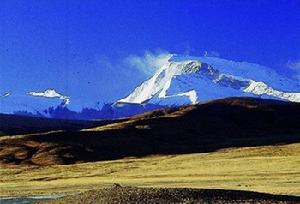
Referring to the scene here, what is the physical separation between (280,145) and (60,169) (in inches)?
1247

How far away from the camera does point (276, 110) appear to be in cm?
13825

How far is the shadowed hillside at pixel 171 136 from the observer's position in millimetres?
97188

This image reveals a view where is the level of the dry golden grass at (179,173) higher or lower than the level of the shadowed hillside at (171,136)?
lower

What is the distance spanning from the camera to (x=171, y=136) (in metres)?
112

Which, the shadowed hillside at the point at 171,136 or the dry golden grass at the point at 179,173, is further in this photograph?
the shadowed hillside at the point at 171,136

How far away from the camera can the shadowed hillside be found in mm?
97188

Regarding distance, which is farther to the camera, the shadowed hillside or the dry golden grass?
the shadowed hillside

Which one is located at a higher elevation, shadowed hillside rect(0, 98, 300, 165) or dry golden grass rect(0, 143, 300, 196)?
shadowed hillside rect(0, 98, 300, 165)

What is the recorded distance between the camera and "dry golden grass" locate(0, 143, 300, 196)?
57188 mm

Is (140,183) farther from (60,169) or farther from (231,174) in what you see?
A: (60,169)

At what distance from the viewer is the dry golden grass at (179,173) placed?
57188 millimetres

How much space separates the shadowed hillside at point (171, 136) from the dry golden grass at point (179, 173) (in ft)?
23.1

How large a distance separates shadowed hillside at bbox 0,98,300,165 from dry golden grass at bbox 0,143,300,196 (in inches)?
277

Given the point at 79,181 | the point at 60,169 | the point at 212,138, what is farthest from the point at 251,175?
the point at 212,138
